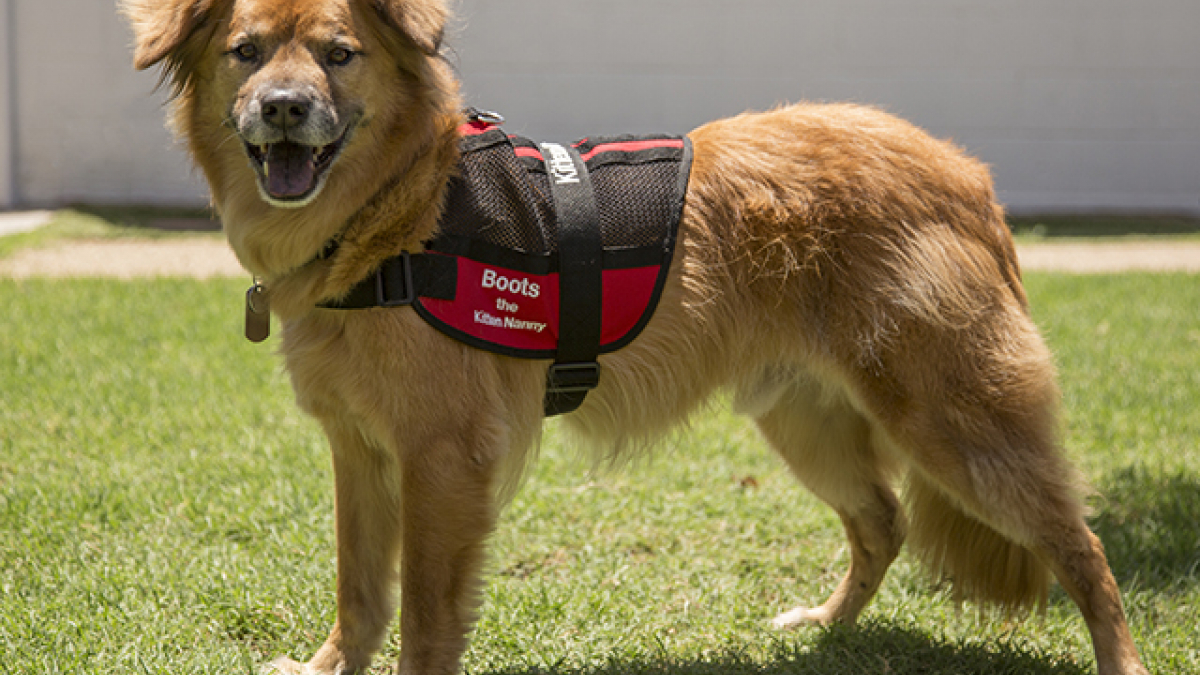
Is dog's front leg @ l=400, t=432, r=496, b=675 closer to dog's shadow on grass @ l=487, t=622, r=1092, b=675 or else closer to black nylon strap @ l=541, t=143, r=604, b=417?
black nylon strap @ l=541, t=143, r=604, b=417

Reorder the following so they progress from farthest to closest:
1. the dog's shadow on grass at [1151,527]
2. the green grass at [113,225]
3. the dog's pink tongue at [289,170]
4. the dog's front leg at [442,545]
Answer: the green grass at [113,225]
the dog's shadow on grass at [1151,527]
the dog's front leg at [442,545]
the dog's pink tongue at [289,170]

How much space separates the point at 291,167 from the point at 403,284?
44 cm

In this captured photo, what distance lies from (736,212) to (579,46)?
1013cm

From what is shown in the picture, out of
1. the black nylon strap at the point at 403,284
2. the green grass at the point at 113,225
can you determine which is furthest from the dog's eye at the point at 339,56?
the green grass at the point at 113,225

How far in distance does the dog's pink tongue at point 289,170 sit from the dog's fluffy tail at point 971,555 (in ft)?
7.24

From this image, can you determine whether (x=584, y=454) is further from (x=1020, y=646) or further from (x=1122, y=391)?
(x=1122, y=391)

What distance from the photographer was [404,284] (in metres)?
2.89

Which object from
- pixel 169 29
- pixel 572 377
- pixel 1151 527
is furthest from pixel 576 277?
pixel 1151 527

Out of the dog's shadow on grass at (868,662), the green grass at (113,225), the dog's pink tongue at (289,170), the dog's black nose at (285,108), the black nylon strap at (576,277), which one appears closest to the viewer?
the dog's black nose at (285,108)

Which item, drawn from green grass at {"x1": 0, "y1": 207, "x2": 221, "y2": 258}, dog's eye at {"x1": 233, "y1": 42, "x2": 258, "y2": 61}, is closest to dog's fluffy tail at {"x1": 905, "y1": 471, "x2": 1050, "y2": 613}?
dog's eye at {"x1": 233, "y1": 42, "x2": 258, "y2": 61}

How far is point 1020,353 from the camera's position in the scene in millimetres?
3326

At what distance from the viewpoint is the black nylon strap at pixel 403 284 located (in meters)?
2.89

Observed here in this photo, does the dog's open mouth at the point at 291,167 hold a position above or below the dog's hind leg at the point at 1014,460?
above

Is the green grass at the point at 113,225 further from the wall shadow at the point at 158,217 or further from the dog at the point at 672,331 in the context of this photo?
the dog at the point at 672,331
